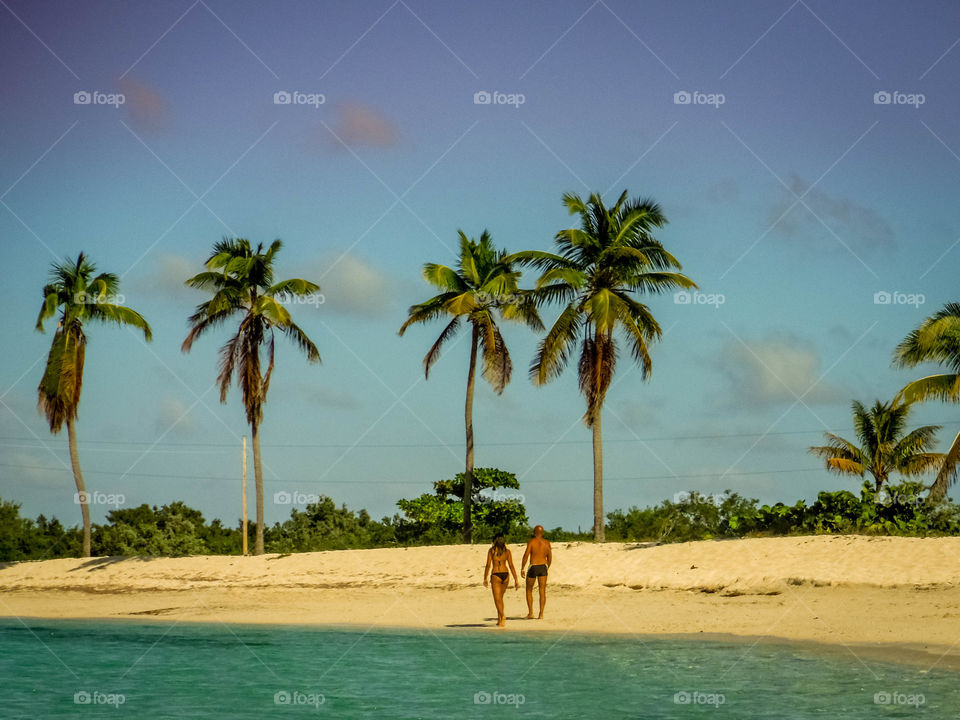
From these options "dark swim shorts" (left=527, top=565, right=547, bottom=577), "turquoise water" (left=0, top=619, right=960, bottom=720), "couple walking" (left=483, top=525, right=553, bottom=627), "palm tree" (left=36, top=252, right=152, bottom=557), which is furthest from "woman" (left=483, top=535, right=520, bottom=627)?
"palm tree" (left=36, top=252, right=152, bottom=557)

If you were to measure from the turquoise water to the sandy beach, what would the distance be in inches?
83.5

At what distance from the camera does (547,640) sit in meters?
22.7

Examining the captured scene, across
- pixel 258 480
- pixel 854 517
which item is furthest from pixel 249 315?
pixel 854 517

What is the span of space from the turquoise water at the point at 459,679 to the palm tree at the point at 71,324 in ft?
59.5

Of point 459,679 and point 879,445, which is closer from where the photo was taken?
point 459,679

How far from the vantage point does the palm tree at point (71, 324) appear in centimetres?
4209

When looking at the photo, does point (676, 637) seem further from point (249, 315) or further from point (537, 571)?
point (249, 315)

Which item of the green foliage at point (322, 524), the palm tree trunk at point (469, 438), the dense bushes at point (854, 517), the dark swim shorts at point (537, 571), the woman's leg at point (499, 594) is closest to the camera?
the woman's leg at point (499, 594)

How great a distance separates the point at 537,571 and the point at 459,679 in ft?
19.8

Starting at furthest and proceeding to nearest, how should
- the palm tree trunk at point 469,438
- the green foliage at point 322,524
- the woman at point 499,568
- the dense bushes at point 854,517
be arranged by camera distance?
the green foliage at point 322,524 → the palm tree trunk at point 469,438 → the dense bushes at point 854,517 → the woman at point 499,568

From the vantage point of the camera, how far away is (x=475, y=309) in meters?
41.1

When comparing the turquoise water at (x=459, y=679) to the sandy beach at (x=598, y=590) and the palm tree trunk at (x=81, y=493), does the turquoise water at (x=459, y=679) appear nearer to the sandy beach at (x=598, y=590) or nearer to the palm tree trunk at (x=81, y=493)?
the sandy beach at (x=598, y=590)

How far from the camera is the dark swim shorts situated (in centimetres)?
2409

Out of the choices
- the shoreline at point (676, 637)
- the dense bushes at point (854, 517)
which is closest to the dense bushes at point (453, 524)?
the dense bushes at point (854, 517)
